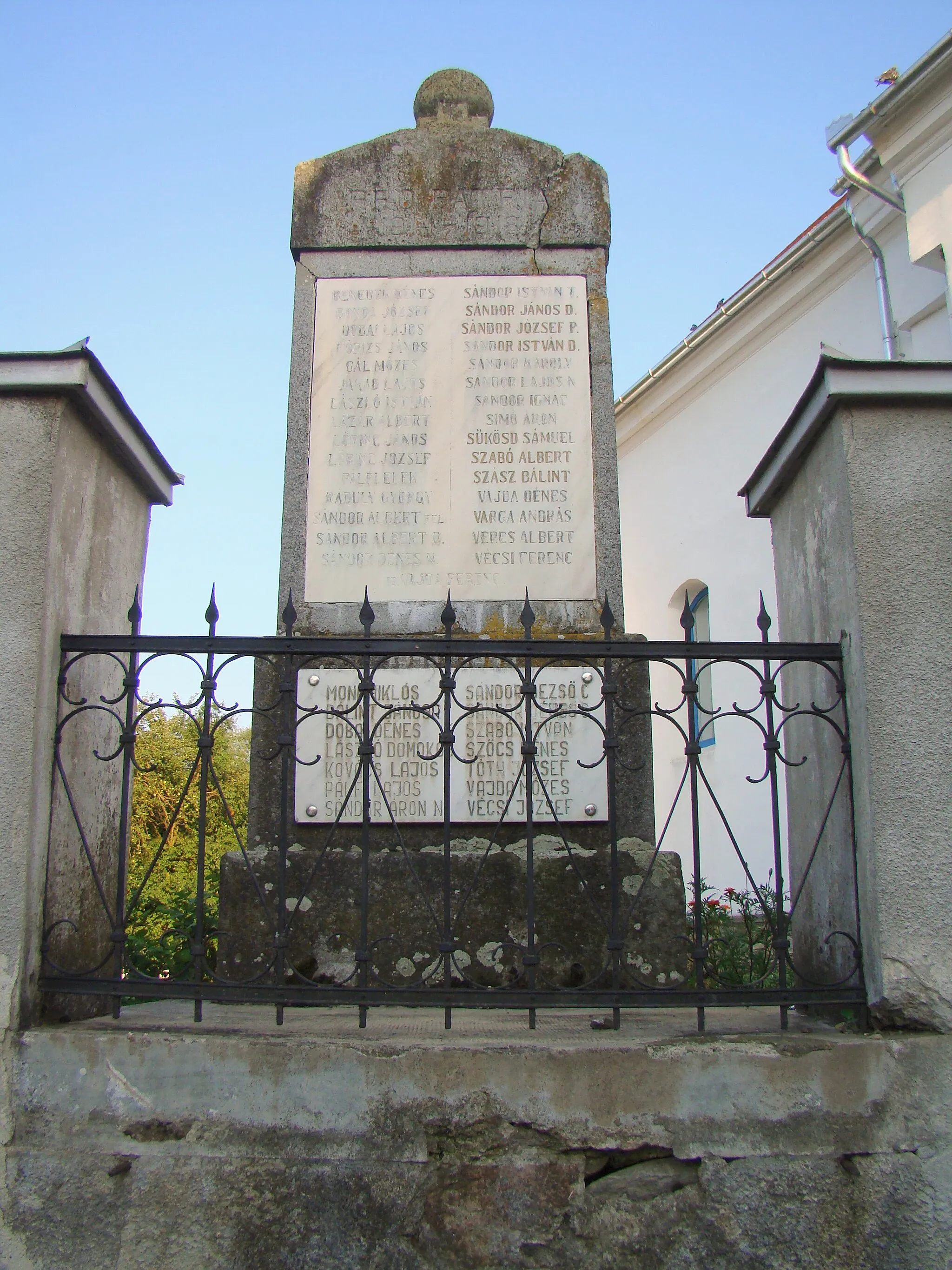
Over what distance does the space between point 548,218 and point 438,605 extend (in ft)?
5.73

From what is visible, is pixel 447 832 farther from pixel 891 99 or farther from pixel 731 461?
pixel 731 461

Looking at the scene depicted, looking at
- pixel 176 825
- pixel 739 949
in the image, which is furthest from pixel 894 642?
pixel 176 825

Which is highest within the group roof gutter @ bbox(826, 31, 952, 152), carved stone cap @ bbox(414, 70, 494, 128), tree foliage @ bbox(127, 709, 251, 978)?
roof gutter @ bbox(826, 31, 952, 152)

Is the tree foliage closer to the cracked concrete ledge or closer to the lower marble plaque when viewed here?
the lower marble plaque

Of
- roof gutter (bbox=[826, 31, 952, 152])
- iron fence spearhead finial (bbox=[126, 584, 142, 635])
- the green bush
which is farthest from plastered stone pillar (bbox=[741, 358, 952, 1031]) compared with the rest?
roof gutter (bbox=[826, 31, 952, 152])

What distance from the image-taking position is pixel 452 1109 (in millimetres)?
2500

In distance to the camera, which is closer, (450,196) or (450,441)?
(450,441)

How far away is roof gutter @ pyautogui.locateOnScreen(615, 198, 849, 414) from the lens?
Result: 1062cm

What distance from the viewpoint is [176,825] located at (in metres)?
9.90

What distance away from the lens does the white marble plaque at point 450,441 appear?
161 inches

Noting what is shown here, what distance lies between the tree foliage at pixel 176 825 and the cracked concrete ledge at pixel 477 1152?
1.96m

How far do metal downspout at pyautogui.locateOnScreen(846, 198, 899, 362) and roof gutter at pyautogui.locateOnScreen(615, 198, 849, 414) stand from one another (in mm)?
298

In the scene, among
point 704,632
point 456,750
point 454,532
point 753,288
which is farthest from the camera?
point 704,632

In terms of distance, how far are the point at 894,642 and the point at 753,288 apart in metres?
9.85
